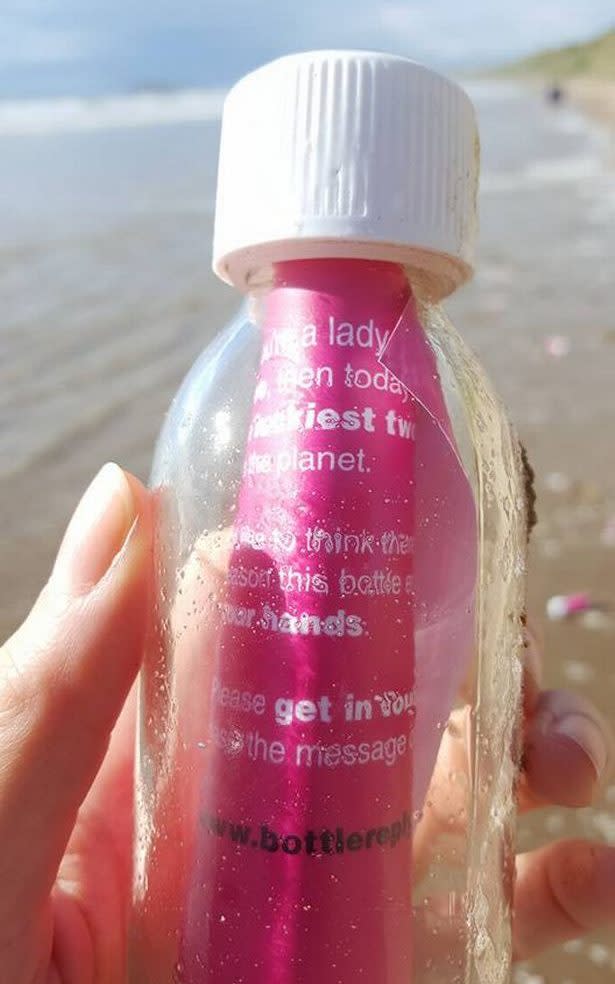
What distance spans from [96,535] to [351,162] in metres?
0.46

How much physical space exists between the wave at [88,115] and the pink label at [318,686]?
18.8m

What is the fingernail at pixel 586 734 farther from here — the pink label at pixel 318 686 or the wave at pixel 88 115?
the wave at pixel 88 115

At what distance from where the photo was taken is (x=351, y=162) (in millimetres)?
916

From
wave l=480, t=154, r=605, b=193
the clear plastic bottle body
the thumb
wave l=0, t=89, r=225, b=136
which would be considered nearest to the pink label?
the clear plastic bottle body

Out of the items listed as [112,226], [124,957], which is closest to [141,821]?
[124,957]

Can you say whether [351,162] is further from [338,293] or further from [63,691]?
[63,691]

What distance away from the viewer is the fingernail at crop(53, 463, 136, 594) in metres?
1.04

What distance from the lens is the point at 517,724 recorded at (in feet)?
3.90

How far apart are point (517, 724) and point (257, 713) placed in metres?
0.45

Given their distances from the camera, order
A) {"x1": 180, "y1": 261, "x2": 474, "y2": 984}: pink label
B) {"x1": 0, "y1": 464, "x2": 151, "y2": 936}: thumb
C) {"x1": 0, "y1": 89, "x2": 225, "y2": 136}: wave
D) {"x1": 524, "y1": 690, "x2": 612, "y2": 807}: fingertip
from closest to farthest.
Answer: {"x1": 180, "y1": 261, "x2": 474, "y2": 984}: pink label → {"x1": 0, "y1": 464, "x2": 151, "y2": 936}: thumb → {"x1": 524, "y1": 690, "x2": 612, "y2": 807}: fingertip → {"x1": 0, "y1": 89, "x2": 225, "y2": 136}: wave

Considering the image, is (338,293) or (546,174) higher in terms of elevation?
(546,174)

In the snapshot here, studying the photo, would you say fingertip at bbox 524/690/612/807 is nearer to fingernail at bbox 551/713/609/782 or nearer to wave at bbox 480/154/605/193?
fingernail at bbox 551/713/609/782

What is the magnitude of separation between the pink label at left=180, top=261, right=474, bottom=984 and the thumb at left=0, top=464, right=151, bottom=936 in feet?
0.52

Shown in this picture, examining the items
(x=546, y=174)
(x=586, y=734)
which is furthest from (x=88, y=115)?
(x=586, y=734)
